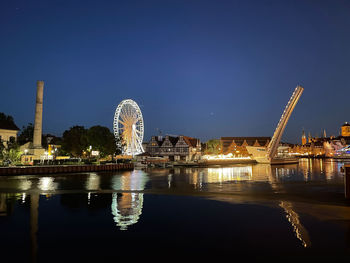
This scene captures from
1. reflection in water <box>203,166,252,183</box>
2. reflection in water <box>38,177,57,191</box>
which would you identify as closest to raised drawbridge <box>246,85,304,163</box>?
reflection in water <box>203,166,252,183</box>

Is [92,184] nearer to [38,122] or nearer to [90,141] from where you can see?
[38,122]

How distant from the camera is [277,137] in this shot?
70.3m

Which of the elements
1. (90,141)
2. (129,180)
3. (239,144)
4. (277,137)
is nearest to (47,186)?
(129,180)

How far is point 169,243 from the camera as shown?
8.83 metres

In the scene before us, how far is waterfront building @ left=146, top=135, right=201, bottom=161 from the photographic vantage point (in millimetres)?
95375

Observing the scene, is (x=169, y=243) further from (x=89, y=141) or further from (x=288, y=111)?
(x=288, y=111)

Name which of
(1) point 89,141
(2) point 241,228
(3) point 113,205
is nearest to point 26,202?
(3) point 113,205

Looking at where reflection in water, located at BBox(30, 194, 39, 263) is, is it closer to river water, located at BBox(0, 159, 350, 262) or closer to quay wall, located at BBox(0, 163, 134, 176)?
river water, located at BBox(0, 159, 350, 262)

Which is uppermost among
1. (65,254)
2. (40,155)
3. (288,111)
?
(288,111)

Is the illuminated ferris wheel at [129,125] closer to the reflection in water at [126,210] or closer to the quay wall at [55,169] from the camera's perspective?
the quay wall at [55,169]

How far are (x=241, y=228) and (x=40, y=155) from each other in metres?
49.7

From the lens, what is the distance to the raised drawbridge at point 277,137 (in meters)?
63.8

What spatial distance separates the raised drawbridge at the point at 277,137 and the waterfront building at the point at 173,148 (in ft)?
68.4

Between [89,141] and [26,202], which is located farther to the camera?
[89,141]
